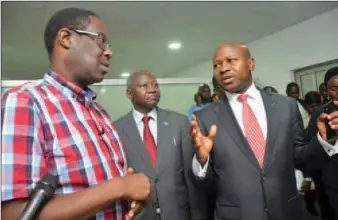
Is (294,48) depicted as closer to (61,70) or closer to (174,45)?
(174,45)

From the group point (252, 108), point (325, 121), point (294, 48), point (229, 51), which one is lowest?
point (325, 121)

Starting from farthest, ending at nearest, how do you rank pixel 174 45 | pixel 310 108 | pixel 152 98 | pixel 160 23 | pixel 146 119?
pixel 174 45 < pixel 160 23 < pixel 310 108 < pixel 152 98 < pixel 146 119

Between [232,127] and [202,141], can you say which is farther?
[232,127]

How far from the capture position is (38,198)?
67cm

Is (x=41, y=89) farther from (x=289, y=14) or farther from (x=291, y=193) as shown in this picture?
(x=289, y=14)

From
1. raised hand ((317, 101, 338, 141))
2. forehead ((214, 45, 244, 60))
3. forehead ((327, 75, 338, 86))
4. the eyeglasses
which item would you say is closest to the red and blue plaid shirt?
the eyeglasses

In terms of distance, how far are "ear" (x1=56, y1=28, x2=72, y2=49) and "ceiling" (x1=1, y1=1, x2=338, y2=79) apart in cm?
341

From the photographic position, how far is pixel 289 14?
518cm

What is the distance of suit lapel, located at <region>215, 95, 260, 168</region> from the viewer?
1582 mm

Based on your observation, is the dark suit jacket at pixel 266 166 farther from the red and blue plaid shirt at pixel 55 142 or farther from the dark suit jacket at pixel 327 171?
the red and blue plaid shirt at pixel 55 142

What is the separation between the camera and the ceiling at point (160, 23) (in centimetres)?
440

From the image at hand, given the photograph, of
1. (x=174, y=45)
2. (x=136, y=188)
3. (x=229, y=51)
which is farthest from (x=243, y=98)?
(x=174, y=45)

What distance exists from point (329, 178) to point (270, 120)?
36.1 inches

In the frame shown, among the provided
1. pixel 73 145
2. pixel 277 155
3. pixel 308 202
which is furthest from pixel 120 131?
pixel 308 202
